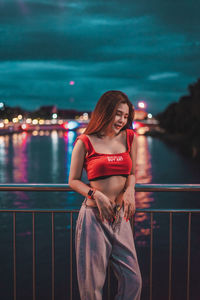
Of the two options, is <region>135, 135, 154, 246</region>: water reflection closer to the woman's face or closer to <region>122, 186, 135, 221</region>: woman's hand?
<region>122, 186, 135, 221</region>: woman's hand

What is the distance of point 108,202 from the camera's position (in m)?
2.78

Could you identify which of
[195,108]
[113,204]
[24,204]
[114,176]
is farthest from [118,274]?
[195,108]

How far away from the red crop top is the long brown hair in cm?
11

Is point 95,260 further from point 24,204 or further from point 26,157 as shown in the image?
point 26,157

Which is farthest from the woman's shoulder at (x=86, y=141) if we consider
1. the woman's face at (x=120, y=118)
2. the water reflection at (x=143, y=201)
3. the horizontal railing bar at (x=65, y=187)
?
the water reflection at (x=143, y=201)

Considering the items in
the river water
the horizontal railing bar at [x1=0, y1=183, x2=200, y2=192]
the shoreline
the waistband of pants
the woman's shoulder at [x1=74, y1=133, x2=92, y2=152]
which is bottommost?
the river water

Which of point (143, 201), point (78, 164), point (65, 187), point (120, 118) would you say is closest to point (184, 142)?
point (143, 201)

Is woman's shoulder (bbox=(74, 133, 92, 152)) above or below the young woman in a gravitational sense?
above

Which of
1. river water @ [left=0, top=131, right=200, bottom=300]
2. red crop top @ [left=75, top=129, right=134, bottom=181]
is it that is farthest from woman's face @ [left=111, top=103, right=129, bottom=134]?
river water @ [left=0, top=131, right=200, bottom=300]

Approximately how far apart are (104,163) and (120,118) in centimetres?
→ 37

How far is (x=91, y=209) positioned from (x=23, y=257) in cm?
2363

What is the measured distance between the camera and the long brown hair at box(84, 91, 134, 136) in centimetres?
287

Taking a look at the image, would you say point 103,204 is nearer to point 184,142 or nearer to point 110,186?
point 110,186

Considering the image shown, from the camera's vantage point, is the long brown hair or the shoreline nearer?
the long brown hair
